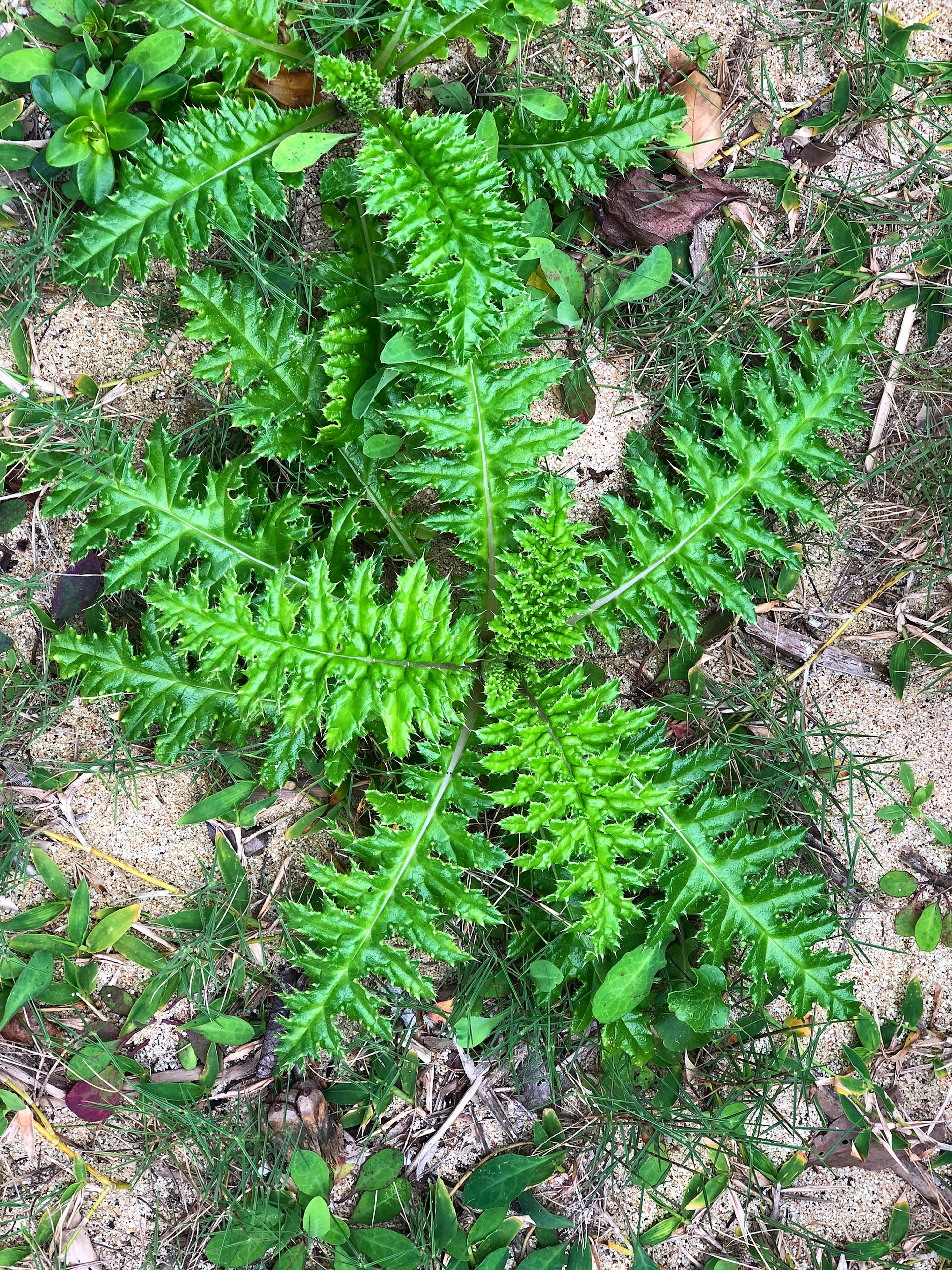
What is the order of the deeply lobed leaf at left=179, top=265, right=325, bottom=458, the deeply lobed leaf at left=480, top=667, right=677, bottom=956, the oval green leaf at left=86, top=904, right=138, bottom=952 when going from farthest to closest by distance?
the oval green leaf at left=86, top=904, right=138, bottom=952 < the deeply lobed leaf at left=179, top=265, right=325, bottom=458 < the deeply lobed leaf at left=480, top=667, right=677, bottom=956

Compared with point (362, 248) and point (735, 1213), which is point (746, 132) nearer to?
point (362, 248)

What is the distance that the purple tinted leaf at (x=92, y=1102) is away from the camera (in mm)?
2799

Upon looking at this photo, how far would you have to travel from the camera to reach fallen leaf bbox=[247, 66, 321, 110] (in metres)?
2.73

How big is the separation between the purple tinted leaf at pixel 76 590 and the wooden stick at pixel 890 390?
261 centimetres

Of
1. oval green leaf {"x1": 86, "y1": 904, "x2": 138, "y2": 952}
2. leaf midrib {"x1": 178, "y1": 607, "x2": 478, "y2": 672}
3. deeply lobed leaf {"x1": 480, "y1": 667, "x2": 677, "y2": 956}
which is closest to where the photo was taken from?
leaf midrib {"x1": 178, "y1": 607, "x2": 478, "y2": 672}

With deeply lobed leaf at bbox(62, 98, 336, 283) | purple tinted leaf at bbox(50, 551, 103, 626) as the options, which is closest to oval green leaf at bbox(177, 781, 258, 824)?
purple tinted leaf at bbox(50, 551, 103, 626)

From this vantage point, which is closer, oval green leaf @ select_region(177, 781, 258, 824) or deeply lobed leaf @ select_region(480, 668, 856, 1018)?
deeply lobed leaf @ select_region(480, 668, 856, 1018)

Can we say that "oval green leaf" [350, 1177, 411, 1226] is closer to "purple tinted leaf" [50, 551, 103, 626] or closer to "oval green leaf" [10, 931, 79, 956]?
"oval green leaf" [10, 931, 79, 956]

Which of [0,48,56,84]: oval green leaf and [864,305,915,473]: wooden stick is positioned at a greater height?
[0,48,56,84]: oval green leaf

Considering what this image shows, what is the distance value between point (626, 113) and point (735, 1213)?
359cm

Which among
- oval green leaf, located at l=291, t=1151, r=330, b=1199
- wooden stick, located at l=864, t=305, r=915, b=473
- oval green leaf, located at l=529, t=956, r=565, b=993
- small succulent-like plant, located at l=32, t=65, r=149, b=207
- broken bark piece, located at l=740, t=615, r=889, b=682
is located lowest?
oval green leaf, located at l=291, t=1151, r=330, b=1199

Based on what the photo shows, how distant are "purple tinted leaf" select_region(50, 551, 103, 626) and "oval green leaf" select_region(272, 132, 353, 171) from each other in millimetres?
1303

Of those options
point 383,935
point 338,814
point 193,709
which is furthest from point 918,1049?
point 193,709

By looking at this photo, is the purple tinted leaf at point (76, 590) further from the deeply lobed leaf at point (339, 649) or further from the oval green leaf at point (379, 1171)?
the oval green leaf at point (379, 1171)
